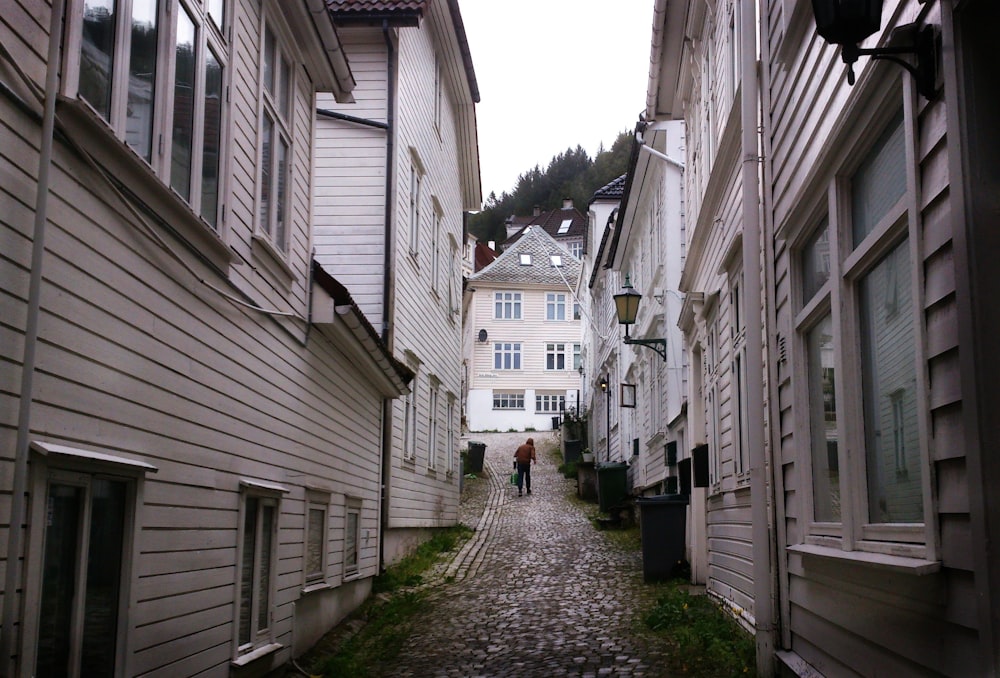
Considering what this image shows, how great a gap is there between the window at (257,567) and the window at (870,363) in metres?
3.94

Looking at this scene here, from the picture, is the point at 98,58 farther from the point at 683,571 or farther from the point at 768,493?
the point at 683,571

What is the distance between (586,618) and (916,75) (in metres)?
8.06

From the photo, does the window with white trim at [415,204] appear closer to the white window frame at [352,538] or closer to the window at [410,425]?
the window at [410,425]

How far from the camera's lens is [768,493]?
7277 millimetres

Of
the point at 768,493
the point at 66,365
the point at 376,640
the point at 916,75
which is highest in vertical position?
the point at 916,75

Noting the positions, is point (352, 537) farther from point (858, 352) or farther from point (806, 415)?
point (858, 352)

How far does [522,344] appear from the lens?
54219 mm

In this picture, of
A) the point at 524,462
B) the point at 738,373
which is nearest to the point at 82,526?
the point at 738,373

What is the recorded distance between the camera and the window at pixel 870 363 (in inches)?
177

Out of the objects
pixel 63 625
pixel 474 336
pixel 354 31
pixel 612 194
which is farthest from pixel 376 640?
pixel 474 336

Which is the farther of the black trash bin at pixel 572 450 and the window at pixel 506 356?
the window at pixel 506 356

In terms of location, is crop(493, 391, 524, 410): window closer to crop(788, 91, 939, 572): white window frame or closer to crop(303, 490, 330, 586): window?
crop(303, 490, 330, 586): window

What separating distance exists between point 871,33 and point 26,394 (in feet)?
11.8

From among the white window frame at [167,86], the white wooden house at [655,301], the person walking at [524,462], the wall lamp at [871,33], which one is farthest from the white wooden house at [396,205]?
the wall lamp at [871,33]
